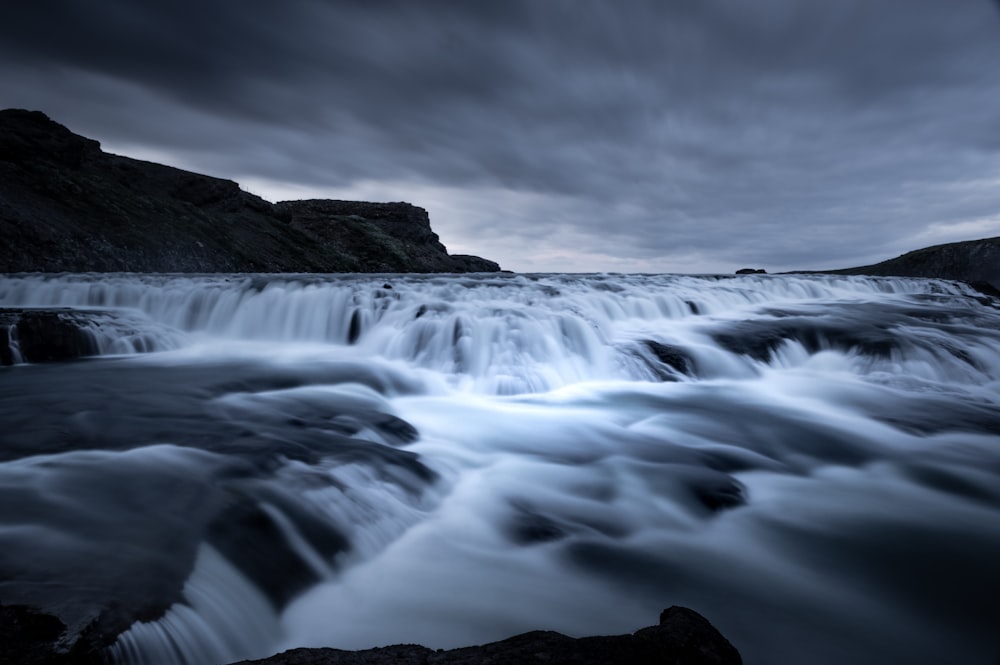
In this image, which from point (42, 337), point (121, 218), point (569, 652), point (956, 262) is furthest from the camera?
point (956, 262)

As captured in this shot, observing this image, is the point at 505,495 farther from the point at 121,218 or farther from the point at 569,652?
the point at 121,218

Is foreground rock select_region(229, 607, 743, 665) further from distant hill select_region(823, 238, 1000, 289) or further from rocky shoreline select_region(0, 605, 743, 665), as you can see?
distant hill select_region(823, 238, 1000, 289)

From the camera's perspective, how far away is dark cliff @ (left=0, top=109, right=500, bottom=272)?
18844mm

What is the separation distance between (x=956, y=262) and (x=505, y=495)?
38.0 m

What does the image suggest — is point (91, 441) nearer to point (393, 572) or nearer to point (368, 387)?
point (393, 572)

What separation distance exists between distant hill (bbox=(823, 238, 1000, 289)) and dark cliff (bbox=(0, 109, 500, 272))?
40.4m

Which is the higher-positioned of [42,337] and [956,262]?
[956,262]

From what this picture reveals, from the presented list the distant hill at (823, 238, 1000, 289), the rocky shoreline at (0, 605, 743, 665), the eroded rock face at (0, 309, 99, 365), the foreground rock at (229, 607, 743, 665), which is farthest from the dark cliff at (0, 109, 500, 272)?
the distant hill at (823, 238, 1000, 289)

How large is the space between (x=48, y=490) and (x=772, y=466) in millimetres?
4761

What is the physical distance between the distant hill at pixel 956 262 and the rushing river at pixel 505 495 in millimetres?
28960

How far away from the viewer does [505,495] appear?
353 centimetres

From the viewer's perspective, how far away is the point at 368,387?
6.18 meters

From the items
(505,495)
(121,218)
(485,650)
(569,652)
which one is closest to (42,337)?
(505,495)

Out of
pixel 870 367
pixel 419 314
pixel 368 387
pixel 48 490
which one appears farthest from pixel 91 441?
pixel 870 367
